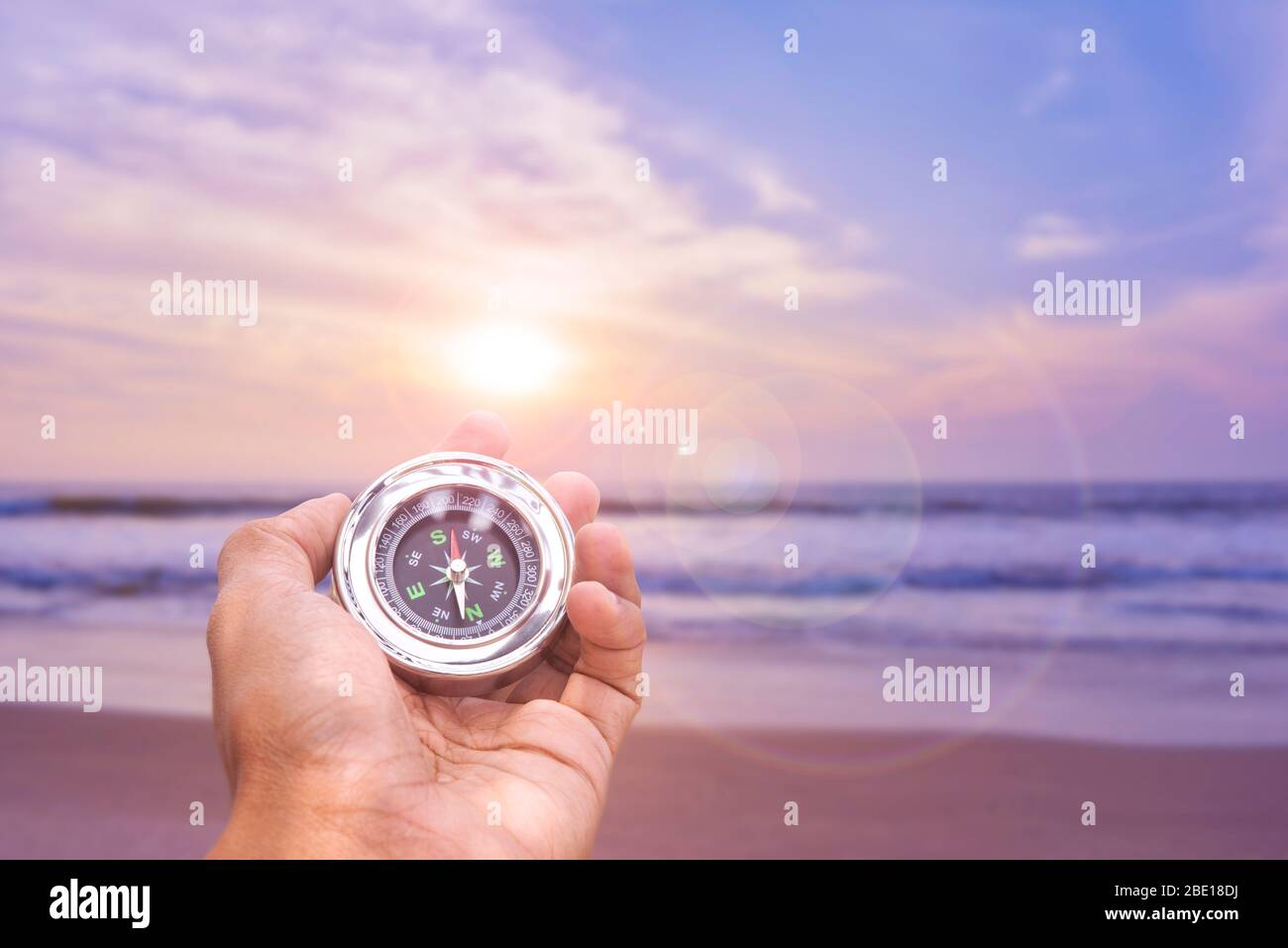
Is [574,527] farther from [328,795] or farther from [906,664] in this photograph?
[906,664]

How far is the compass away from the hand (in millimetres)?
125

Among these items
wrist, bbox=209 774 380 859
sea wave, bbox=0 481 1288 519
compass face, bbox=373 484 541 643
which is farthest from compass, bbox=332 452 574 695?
sea wave, bbox=0 481 1288 519

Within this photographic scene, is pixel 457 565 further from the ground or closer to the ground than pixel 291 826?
further from the ground

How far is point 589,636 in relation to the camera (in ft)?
11.0

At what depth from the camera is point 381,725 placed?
117 inches

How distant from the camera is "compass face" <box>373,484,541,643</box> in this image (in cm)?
347

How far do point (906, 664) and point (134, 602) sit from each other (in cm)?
907

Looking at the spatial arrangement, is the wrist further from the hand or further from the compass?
the compass

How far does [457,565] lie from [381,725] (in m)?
0.70

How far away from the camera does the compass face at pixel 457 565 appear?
11.4ft

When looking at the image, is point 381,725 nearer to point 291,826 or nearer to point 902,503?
point 291,826

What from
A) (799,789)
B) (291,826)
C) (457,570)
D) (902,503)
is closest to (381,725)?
(291,826)

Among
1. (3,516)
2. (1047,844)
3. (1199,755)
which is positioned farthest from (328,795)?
(3,516)

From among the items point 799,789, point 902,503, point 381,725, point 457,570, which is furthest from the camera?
point 902,503
